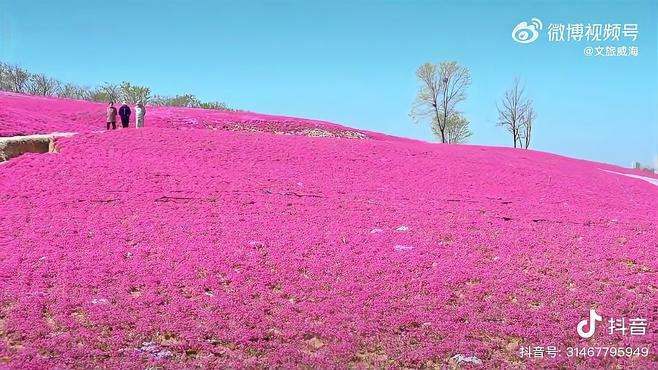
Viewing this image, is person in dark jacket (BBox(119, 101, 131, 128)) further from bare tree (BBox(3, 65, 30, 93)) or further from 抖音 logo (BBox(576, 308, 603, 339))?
bare tree (BBox(3, 65, 30, 93))

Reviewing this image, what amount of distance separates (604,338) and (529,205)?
7.40 m

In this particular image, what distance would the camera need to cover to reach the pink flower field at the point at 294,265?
22.7 ft

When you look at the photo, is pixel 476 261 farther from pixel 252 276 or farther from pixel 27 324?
pixel 27 324

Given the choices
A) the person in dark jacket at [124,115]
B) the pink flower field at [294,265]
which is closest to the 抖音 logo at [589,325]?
the pink flower field at [294,265]

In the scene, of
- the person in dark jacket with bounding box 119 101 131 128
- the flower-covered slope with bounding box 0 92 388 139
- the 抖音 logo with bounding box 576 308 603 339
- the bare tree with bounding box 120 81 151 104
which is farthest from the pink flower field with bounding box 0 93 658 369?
the bare tree with bounding box 120 81 151 104

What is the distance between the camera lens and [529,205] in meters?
14.4

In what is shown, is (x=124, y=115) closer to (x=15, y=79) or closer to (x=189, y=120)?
(x=189, y=120)

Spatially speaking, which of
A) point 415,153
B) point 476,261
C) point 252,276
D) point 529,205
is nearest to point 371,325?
point 252,276

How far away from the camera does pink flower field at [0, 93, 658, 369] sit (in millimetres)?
6934

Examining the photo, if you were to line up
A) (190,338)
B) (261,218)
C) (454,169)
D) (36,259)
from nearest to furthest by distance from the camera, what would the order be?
(190,338) → (36,259) → (261,218) → (454,169)

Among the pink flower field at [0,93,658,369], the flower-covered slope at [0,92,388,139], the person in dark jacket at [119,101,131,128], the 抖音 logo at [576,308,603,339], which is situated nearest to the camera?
the pink flower field at [0,93,658,369]

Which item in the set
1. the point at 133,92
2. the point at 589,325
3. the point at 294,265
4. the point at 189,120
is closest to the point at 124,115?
the point at 189,120

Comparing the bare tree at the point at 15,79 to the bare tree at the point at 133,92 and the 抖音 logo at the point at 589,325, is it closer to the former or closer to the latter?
the bare tree at the point at 133,92

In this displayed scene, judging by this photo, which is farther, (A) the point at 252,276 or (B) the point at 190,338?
(A) the point at 252,276
